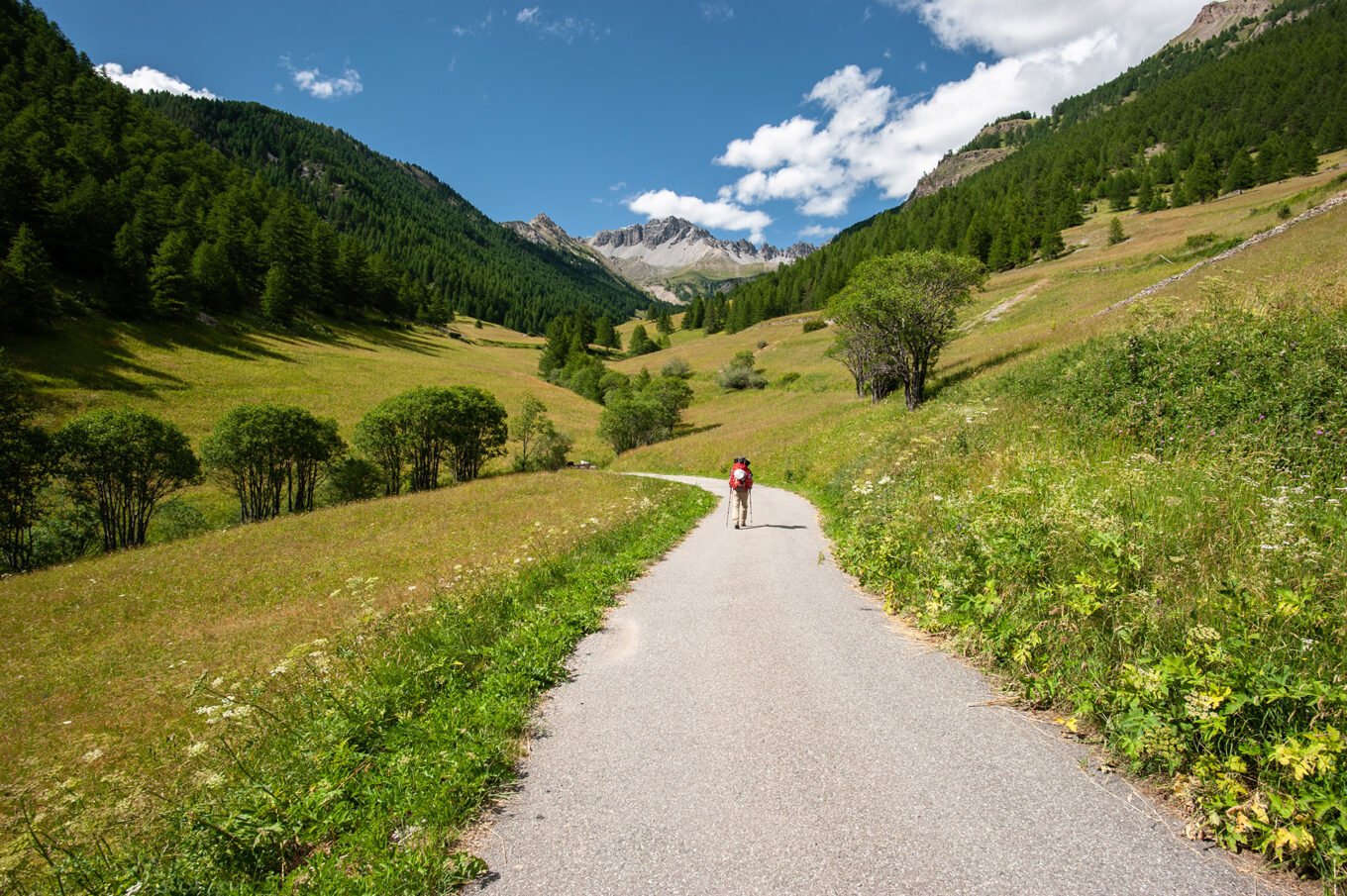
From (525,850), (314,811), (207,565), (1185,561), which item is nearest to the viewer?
(525,850)

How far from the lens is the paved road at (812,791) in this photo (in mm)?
2914

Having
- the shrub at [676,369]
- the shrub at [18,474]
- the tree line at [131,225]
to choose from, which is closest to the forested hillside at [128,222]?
the tree line at [131,225]

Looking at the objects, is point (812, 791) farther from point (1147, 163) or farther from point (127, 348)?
point (1147, 163)

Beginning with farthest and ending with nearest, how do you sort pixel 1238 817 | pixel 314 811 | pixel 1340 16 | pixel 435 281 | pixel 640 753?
pixel 435 281
pixel 1340 16
pixel 640 753
pixel 314 811
pixel 1238 817

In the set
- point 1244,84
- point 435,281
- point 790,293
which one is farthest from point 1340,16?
point 435,281

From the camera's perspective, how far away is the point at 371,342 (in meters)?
88.8

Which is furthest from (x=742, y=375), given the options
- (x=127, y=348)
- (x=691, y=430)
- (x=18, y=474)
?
(x=127, y=348)

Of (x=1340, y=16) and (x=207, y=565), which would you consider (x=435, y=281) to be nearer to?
(x=207, y=565)

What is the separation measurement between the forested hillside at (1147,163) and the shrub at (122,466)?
9984 centimetres

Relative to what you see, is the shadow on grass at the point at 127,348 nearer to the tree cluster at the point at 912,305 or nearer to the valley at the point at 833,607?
the valley at the point at 833,607

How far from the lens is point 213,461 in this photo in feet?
115

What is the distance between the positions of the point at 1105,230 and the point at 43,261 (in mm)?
136490

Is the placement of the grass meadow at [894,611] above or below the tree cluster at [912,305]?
below

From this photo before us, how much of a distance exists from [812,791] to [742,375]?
72407 millimetres
